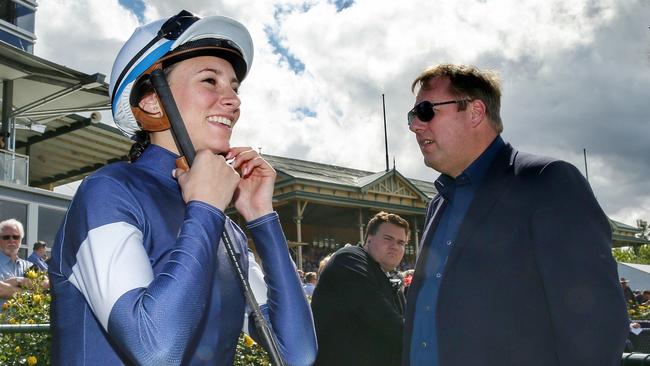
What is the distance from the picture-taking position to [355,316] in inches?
195

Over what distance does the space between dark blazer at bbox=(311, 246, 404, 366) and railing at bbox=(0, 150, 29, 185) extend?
13.5m

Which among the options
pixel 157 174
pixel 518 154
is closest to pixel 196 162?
pixel 157 174

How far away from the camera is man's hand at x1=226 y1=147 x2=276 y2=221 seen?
215 cm

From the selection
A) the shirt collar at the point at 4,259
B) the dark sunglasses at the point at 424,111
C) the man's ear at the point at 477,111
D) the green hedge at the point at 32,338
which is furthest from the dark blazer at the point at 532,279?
the shirt collar at the point at 4,259

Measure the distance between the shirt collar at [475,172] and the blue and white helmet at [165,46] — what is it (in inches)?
61.0

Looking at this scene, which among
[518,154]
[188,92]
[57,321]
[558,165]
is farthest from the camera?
[518,154]

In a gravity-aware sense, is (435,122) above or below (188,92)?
above

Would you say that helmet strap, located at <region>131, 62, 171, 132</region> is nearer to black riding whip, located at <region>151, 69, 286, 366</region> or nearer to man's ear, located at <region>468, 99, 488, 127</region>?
black riding whip, located at <region>151, 69, 286, 366</region>

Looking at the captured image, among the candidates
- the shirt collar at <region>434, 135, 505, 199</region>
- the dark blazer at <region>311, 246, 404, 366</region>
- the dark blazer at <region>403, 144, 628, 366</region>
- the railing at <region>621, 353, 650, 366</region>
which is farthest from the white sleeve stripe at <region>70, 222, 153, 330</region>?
the dark blazer at <region>311, 246, 404, 366</region>

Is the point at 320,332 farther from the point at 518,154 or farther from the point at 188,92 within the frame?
the point at 188,92

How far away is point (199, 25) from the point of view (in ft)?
6.46

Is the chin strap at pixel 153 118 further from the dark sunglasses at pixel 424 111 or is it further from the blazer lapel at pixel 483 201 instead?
the dark sunglasses at pixel 424 111

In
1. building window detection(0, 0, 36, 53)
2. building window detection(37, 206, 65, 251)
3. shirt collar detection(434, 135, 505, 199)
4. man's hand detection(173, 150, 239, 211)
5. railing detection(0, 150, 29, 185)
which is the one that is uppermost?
building window detection(0, 0, 36, 53)

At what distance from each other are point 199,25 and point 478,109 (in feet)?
6.19
